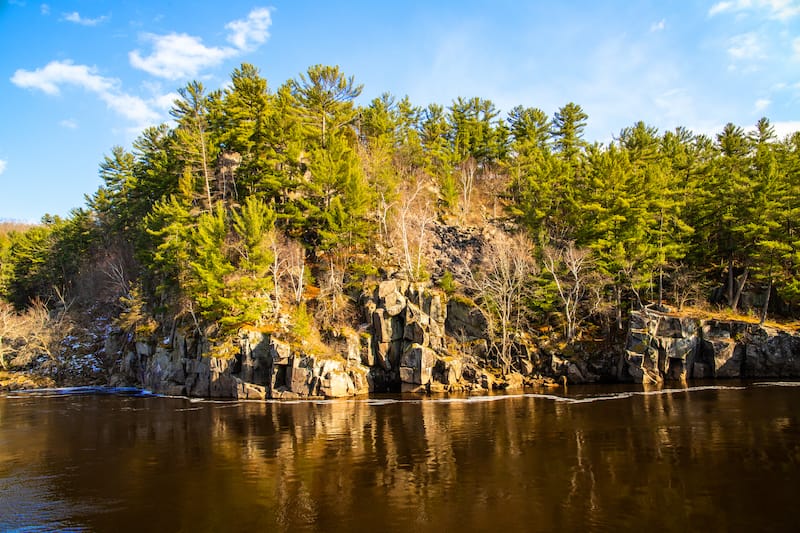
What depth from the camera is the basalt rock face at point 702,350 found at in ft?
130

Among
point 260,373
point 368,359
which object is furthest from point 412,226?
point 260,373

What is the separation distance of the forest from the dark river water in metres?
14.2

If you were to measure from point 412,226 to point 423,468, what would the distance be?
4008 centimetres

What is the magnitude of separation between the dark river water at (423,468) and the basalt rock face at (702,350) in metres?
8.83

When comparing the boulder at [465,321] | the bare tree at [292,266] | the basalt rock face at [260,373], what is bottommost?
the basalt rock face at [260,373]

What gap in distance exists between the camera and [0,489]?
1706 cm

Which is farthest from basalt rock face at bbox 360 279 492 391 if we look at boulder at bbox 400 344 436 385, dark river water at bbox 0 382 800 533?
dark river water at bbox 0 382 800 533

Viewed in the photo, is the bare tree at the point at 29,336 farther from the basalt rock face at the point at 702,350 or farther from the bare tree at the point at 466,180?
the basalt rock face at the point at 702,350

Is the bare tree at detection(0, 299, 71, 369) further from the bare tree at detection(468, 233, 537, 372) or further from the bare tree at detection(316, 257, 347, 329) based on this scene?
the bare tree at detection(468, 233, 537, 372)

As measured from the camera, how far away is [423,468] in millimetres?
17750

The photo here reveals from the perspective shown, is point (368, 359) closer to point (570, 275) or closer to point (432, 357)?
→ point (432, 357)

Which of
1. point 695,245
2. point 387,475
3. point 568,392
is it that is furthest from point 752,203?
point 387,475

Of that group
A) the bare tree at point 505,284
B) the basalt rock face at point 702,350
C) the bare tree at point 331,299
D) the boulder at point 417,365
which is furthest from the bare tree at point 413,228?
the basalt rock face at point 702,350

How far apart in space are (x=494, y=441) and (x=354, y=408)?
13453 millimetres
